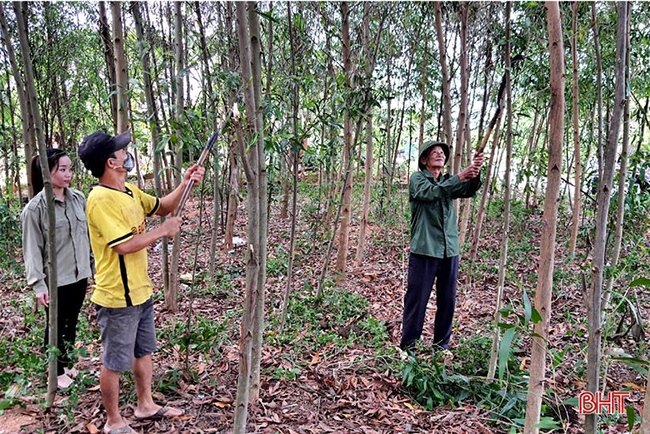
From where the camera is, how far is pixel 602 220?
1330mm

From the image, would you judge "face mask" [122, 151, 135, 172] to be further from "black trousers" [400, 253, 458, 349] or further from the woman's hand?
"black trousers" [400, 253, 458, 349]

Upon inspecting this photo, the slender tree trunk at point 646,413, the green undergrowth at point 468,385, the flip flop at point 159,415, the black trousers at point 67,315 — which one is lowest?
the green undergrowth at point 468,385

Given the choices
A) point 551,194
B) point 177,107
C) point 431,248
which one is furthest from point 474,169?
point 177,107

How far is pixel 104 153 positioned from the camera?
6.84 feet

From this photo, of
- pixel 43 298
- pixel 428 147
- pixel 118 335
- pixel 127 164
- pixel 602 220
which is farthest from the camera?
pixel 428 147

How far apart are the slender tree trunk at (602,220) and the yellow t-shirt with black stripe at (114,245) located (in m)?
1.99

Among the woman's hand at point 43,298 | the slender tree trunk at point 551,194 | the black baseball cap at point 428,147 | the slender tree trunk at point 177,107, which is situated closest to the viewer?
A: the slender tree trunk at point 551,194

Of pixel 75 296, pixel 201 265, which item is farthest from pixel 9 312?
pixel 201 265

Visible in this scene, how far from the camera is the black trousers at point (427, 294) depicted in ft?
10.4

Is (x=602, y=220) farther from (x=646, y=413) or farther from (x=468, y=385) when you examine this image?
(x=468, y=385)

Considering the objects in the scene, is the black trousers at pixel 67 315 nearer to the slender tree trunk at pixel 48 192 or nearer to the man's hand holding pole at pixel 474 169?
the slender tree trunk at pixel 48 192

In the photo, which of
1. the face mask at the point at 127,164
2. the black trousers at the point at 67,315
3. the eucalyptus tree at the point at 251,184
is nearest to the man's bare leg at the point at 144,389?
the black trousers at the point at 67,315

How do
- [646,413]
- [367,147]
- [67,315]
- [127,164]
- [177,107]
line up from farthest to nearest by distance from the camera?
1. [367,147]
2. [177,107]
3. [67,315]
4. [127,164]
5. [646,413]

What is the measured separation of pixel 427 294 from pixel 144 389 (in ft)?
6.66
